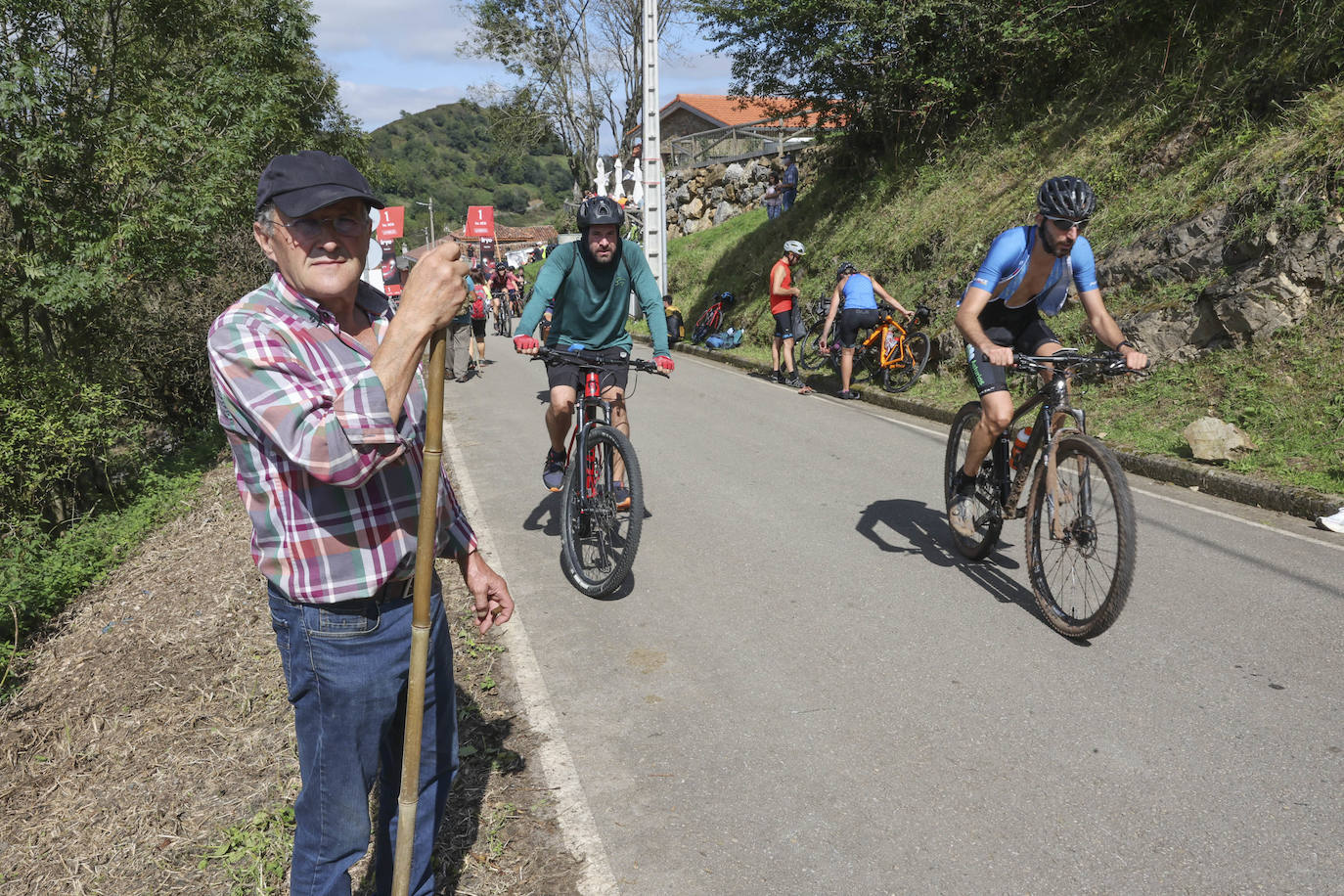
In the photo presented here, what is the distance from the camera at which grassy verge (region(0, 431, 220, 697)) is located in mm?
6977

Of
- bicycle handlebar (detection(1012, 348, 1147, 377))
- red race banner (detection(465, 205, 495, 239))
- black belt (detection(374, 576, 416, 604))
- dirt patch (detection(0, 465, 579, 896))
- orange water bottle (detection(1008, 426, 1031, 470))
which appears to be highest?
red race banner (detection(465, 205, 495, 239))

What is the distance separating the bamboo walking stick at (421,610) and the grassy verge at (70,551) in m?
5.23

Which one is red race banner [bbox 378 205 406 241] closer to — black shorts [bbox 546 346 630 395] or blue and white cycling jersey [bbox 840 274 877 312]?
blue and white cycling jersey [bbox 840 274 877 312]

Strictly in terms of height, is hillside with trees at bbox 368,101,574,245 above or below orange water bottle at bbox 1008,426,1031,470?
above

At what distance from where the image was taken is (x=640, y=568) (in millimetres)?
5910

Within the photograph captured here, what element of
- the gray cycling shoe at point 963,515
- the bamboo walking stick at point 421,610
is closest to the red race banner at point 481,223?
the gray cycling shoe at point 963,515

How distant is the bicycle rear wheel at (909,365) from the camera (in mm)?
12680

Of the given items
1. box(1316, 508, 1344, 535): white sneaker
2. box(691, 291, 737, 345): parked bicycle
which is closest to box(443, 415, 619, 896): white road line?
box(1316, 508, 1344, 535): white sneaker

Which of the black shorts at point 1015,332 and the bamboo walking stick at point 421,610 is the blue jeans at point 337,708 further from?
the black shorts at point 1015,332

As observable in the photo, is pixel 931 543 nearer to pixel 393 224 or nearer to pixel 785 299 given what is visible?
pixel 785 299

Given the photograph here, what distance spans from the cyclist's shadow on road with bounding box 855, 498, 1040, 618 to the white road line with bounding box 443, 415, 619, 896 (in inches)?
103

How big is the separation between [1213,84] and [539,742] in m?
12.1

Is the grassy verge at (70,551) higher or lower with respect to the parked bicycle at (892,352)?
lower

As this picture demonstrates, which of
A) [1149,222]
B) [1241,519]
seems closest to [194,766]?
[1241,519]
